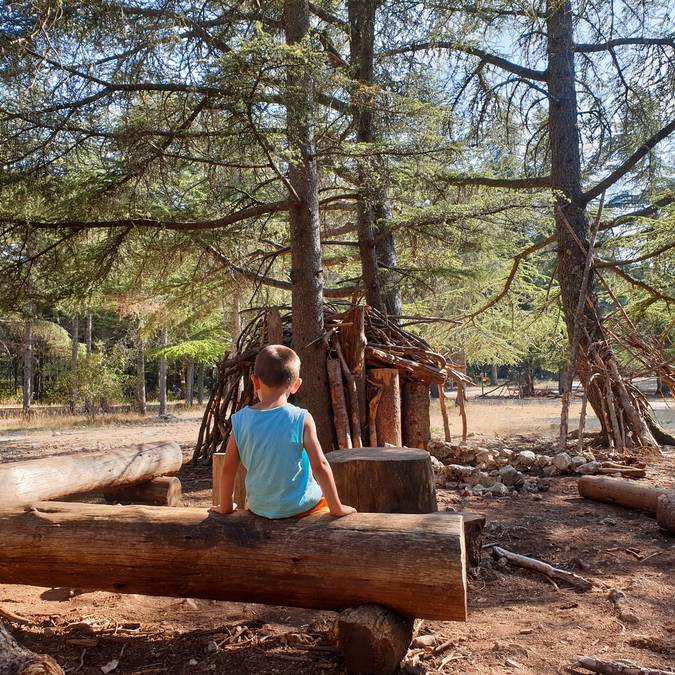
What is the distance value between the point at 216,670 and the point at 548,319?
567 inches

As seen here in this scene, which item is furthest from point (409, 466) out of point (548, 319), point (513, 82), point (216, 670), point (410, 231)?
point (548, 319)

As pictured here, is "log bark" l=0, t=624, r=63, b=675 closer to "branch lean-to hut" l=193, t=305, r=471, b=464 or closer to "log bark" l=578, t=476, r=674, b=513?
"log bark" l=578, t=476, r=674, b=513

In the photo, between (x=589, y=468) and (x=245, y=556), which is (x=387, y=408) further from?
(x=245, y=556)

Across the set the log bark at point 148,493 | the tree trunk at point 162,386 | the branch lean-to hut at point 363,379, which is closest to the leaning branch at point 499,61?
the branch lean-to hut at point 363,379

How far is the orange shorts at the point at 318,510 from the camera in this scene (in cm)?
330

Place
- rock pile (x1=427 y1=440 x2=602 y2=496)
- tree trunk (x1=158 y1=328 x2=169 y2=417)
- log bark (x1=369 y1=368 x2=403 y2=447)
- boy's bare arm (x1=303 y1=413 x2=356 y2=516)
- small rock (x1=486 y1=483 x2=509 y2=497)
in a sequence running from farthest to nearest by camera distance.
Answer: tree trunk (x1=158 y1=328 x2=169 y2=417) < log bark (x1=369 y1=368 x2=403 y2=447) < rock pile (x1=427 y1=440 x2=602 y2=496) < small rock (x1=486 y1=483 x2=509 y2=497) < boy's bare arm (x1=303 y1=413 x2=356 y2=516)

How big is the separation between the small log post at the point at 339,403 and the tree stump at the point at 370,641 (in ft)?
16.0

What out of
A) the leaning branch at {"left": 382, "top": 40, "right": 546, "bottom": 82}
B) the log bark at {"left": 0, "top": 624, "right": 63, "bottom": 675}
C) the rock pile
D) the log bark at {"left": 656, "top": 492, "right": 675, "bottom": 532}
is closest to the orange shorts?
the log bark at {"left": 0, "top": 624, "right": 63, "bottom": 675}

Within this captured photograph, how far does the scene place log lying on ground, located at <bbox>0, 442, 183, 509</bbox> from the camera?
446cm

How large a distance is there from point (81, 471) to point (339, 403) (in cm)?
357

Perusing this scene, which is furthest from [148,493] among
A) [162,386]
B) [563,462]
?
[162,386]

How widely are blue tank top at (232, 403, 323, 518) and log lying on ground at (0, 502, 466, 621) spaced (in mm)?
100

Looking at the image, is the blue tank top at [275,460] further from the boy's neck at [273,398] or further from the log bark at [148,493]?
the log bark at [148,493]

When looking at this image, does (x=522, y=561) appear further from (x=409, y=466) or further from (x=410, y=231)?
(x=410, y=231)
